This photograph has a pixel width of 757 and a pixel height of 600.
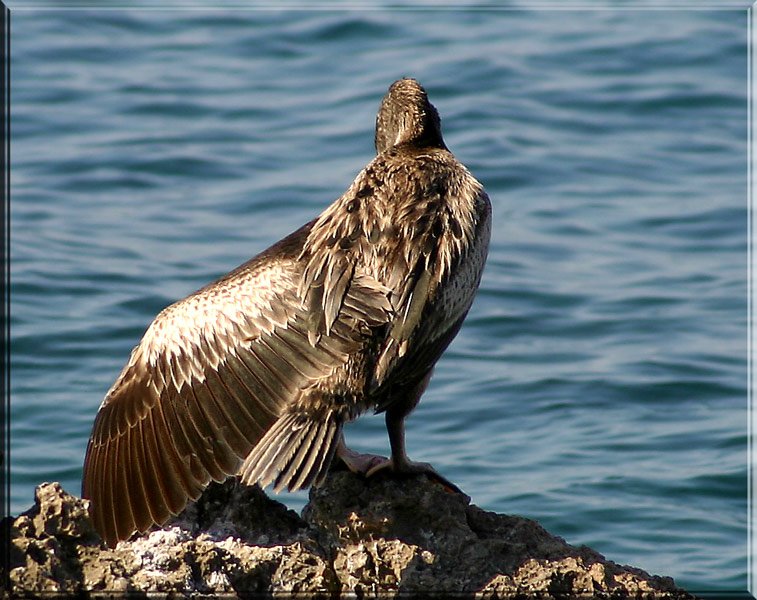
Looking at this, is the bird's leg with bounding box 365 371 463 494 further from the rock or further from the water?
the water

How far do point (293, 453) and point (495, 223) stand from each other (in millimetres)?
8347

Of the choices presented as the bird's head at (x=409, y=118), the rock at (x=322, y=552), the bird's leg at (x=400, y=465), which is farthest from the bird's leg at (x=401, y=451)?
the bird's head at (x=409, y=118)

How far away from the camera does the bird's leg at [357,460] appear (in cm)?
544

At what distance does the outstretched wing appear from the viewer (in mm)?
5250

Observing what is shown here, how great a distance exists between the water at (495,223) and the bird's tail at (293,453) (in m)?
3.22

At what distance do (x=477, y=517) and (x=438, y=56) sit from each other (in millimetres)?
12541

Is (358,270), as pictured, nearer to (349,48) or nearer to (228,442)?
(228,442)

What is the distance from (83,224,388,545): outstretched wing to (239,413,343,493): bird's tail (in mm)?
32

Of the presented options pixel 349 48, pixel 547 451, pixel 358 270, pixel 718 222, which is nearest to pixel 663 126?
pixel 718 222

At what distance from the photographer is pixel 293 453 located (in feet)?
16.8

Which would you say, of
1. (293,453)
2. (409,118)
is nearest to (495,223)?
(409,118)

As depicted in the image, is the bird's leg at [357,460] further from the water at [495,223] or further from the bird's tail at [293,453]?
the water at [495,223]

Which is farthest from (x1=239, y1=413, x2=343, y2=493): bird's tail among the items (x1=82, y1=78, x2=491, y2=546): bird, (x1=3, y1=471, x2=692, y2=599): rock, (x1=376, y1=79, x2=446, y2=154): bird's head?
(x1=376, y1=79, x2=446, y2=154): bird's head

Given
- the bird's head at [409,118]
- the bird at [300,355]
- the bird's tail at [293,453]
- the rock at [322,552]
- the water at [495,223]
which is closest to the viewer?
the rock at [322,552]
